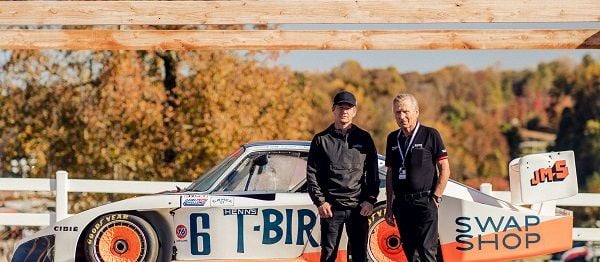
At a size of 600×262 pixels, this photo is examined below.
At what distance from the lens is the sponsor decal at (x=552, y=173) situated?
37.1 feet

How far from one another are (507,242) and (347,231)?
1.76m

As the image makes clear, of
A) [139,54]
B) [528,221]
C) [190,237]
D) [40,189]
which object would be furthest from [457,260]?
[139,54]

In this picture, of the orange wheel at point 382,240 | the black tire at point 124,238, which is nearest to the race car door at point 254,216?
the black tire at point 124,238

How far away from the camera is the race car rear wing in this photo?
11.3 metres

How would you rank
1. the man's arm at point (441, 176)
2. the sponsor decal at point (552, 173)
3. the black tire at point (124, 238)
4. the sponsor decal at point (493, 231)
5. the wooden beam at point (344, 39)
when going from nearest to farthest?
the man's arm at point (441, 176)
the sponsor decal at point (493, 231)
the sponsor decal at point (552, 173)
the black tire at point (124, 238)
the wooden beam at point (344, 39)

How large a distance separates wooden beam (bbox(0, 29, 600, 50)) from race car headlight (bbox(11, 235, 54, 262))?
2.45 m

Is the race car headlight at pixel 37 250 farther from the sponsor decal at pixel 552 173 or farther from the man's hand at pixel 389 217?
the sponsor decal at pixel 552 173

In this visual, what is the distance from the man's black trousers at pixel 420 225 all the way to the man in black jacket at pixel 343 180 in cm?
33

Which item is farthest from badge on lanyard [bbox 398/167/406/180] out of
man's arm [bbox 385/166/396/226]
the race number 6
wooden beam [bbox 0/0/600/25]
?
wooden beam [bbox 0/0/600/25]

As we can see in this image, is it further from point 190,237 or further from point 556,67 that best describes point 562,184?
point 556,67

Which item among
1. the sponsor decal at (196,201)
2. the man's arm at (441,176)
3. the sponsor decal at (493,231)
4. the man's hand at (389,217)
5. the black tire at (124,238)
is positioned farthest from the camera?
the black tire at (124,238)

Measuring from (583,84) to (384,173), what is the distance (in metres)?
113

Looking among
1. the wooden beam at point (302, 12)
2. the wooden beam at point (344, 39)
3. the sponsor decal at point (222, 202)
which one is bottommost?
the sponsor decal at point (222, 202)

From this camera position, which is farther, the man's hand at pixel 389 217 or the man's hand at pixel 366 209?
the man's hand at pixel 389 217
